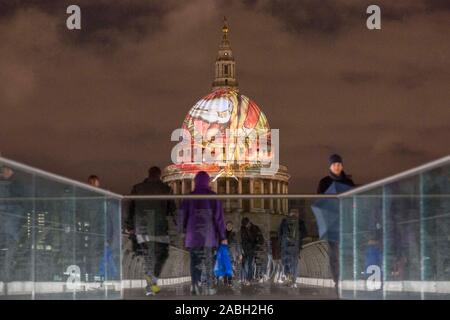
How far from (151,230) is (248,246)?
66.4 inches

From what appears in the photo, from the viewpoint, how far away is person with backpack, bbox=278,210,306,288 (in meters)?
21.1

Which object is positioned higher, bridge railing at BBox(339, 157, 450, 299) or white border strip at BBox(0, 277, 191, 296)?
bridge railing at BBox(339, 157, 450, 299)

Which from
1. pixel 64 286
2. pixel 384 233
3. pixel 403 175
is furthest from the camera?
pixel 64 286

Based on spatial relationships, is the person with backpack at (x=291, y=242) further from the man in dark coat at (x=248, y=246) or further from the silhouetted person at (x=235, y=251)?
the silhouetted person at (x=235, y=251)

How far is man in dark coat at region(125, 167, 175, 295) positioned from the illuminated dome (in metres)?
137

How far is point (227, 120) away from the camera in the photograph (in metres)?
165

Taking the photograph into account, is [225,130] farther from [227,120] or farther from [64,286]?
[64,286]

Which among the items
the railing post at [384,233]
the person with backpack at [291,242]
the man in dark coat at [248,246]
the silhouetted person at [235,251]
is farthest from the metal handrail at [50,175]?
the railing post at [384,233]

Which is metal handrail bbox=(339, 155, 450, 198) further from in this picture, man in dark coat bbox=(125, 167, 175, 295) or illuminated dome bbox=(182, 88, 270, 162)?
illuminated dome bbox=(182, 88, 270, 162)

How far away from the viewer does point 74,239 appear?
18.4m

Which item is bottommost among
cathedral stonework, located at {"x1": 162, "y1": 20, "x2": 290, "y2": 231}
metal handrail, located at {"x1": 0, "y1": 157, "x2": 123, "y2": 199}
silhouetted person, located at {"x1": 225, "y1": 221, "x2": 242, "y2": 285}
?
silhouetted person, located at {"x1": 225, "y1": 221, "x2": 242, "y2": 285}

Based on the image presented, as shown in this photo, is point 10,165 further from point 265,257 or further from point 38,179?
point 265,257

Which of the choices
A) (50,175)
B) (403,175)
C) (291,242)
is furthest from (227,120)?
(403,175)

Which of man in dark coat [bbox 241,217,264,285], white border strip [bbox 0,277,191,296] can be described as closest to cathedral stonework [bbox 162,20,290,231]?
man in dark coat [bbox 241,217,264,285]
